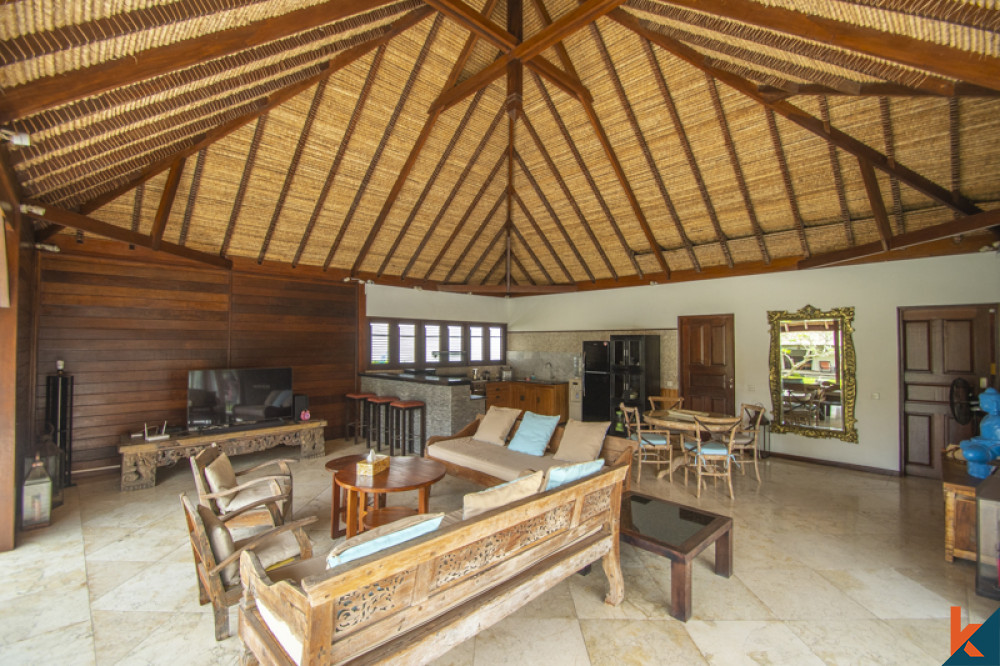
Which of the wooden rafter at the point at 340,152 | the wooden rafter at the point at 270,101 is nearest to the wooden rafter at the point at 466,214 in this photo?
the wooden rafter at the point at 340,152

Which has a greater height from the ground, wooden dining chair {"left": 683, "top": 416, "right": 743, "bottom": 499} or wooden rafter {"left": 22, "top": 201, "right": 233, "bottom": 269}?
wooden rafter {"left": 22, "top": 201, "right": 233, "bottom": 269}

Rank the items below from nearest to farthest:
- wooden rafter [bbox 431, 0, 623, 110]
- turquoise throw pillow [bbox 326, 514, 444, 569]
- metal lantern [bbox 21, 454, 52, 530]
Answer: turquoise throw pillow [bbox 326, 514, 444, 569]
wooden rafter [bbox 431, 0, 623, 110]
metal lantern [bbox 21, 454, 52, 530]

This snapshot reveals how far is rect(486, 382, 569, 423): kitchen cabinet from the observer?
29.6 feet

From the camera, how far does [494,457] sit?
4.43 metres

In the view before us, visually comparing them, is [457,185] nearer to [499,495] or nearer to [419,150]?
[419,150]

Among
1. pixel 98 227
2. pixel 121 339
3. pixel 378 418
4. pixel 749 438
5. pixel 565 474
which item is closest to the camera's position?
pixel 565 474

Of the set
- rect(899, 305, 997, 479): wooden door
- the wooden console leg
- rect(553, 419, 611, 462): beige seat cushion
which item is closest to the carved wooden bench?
the wooden console leg

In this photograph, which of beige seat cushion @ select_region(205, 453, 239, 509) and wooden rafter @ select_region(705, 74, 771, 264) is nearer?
beige seat cushion @ select_region(205, 453, 239, 509)

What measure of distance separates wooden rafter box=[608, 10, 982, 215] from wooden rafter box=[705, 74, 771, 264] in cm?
42

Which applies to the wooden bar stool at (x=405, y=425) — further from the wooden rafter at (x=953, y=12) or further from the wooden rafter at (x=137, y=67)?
the wooden rafter at (x=953, y=12)

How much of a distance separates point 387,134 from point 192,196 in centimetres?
261

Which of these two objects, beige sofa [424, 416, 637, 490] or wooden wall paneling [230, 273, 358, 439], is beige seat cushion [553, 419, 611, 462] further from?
wooden wall paneling [230, 273, 358, 439]

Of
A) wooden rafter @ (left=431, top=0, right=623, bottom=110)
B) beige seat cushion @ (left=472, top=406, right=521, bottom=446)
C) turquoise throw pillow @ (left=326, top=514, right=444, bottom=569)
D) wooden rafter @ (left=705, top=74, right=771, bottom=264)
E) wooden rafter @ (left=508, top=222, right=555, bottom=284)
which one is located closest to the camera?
turquoise throw pillow @ (left=326, top=514, right=444, bottom=569)

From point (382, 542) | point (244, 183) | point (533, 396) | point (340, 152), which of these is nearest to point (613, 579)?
point (382, 542)
